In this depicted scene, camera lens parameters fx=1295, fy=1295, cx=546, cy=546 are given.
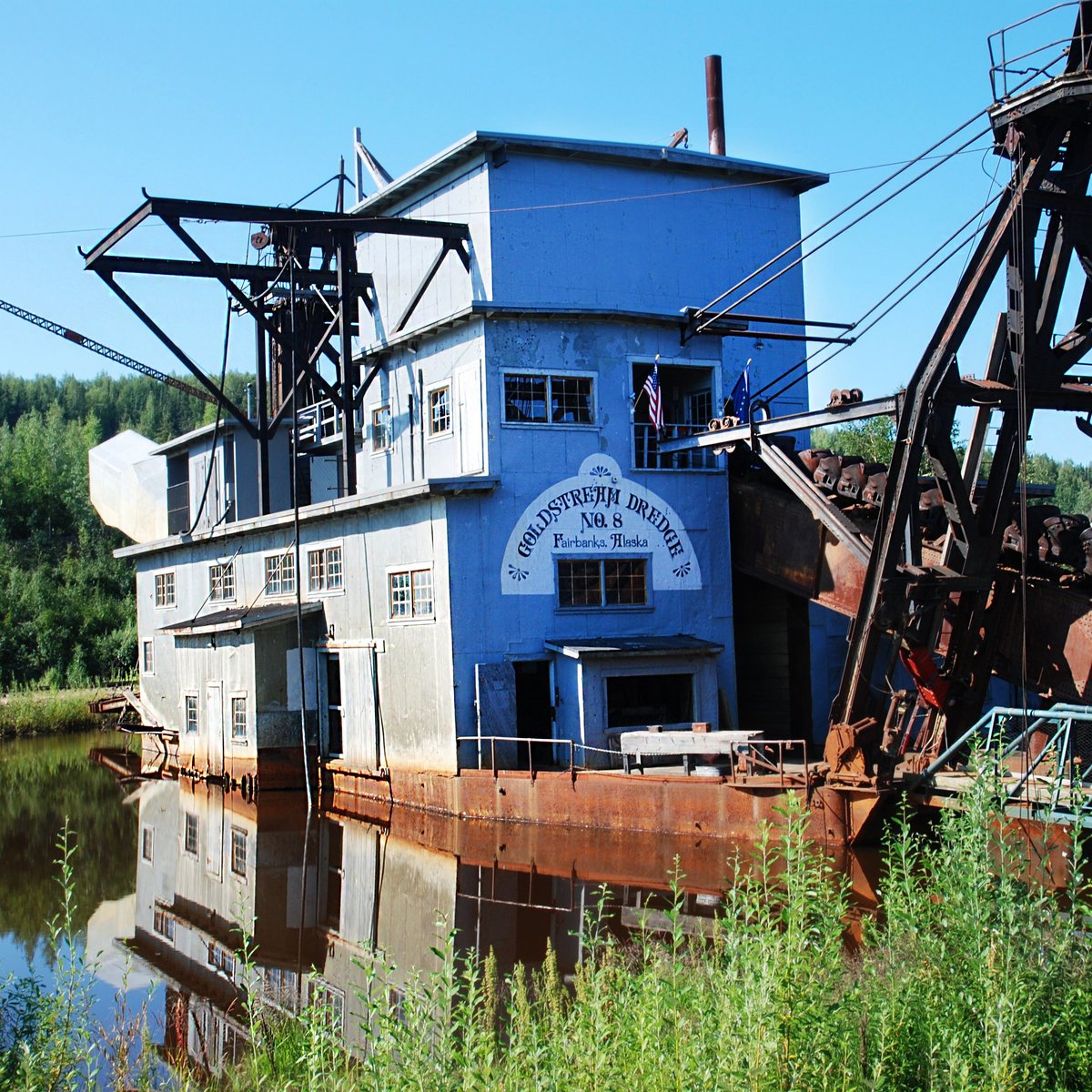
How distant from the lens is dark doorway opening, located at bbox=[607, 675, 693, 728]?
21.4 m

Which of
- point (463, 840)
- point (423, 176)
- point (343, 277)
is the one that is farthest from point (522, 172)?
point (463, 840)

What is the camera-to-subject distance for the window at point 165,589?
3288 cm

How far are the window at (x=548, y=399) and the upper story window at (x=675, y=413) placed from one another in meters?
0.95

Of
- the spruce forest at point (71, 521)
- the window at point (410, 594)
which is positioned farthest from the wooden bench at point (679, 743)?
the spruce forest at point (71, 521)

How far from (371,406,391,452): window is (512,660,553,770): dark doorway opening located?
6.31 meters

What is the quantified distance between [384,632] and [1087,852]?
41.6 ft

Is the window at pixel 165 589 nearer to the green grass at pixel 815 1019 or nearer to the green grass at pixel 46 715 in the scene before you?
the green grass at pixel 46 715

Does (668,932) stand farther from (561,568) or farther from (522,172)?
(522,172)

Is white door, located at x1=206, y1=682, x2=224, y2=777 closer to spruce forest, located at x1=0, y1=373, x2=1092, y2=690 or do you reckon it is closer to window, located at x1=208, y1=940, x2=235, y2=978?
window, located at x1=208, y1=940, x2=235, y2=978

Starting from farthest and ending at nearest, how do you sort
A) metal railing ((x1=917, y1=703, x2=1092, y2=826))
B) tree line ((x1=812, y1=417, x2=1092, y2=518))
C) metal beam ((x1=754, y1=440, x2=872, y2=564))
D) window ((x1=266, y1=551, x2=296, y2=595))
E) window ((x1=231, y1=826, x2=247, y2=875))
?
tree line ((x1=812, y1=417, x2=1092, y2=518)) → window ((x1=266, y1=551, x2=296, y2=595)) → window ((x1=231, y1=826, x2=247, y2=875)) → metal beam ((x1=754, y1=440, x2=872, y2=564)) → metal railing ((x1=917, y1=703, x2=1092, y2=826))

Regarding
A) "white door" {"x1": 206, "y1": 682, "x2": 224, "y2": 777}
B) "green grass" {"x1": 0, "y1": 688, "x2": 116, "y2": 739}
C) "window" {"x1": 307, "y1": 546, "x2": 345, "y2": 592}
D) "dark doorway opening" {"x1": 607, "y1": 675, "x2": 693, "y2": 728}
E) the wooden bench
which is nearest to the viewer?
the wooden bench

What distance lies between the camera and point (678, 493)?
22547 mm

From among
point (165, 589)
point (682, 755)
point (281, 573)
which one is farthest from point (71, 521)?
point (682, 755)

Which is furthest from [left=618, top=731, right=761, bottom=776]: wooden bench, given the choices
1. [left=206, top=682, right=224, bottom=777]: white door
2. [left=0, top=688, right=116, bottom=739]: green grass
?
[left=0, top=688, right=116, bottom=739]: green grass
